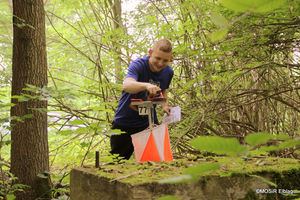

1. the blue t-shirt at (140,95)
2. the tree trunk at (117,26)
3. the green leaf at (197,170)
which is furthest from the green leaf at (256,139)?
the tree trunk at (117,26)

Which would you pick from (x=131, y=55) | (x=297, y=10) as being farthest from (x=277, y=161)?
(x=131, y=55)

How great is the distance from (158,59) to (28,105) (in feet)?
5.42

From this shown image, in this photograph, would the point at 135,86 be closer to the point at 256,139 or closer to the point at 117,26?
the point at 256,139

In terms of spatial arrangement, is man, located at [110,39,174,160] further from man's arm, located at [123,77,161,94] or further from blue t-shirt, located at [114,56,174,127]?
man's arm, located at [123,77,161,94]

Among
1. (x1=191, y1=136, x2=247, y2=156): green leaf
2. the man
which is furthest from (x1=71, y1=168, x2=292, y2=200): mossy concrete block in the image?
the man

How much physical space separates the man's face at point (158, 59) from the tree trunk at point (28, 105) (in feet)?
4.54

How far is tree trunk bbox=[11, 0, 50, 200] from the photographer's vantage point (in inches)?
124

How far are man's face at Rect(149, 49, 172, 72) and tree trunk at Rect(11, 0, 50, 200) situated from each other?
138 cm

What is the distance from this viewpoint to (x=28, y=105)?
10.4ft

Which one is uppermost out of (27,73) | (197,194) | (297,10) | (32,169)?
(297,10)

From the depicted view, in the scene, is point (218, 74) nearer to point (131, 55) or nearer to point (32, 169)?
point (131, 55)

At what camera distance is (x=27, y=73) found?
3199 millimetres

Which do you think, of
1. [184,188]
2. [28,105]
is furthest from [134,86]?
[184,188]

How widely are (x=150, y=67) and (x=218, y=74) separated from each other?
42.3 inches
